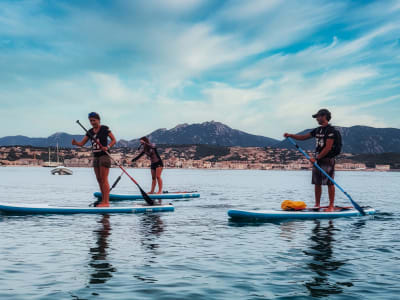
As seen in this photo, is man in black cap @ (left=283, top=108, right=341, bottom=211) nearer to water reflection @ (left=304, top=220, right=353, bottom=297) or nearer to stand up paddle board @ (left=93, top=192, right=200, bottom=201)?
water reflection @ (left=304, top=220, right=353, bottom=297)

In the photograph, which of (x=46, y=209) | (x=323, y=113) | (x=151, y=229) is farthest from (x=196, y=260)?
(x=46, y=209)

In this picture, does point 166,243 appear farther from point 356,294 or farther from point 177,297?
point 356,294

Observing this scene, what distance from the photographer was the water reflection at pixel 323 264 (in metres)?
6.24

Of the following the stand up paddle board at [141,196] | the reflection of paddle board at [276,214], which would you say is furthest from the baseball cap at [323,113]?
the stand up paddle board at [141,196]

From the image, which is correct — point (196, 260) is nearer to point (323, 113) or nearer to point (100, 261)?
point (100, 261)

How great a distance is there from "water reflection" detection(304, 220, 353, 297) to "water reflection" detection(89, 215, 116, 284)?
3.18 m

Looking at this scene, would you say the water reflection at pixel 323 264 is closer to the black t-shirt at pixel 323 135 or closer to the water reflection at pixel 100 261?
the black t-shirt at pixel 323 135

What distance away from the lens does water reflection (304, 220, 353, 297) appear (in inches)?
246

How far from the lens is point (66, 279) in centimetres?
652

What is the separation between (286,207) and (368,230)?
2.83 metres

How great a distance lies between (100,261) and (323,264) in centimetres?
411

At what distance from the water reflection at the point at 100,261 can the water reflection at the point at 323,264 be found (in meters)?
3.18

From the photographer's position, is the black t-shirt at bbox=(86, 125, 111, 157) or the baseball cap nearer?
the baseball cap

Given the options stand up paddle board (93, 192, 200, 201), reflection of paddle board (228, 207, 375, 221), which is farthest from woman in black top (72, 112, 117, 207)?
stand up paddle board (93, 192, 200, 201)
